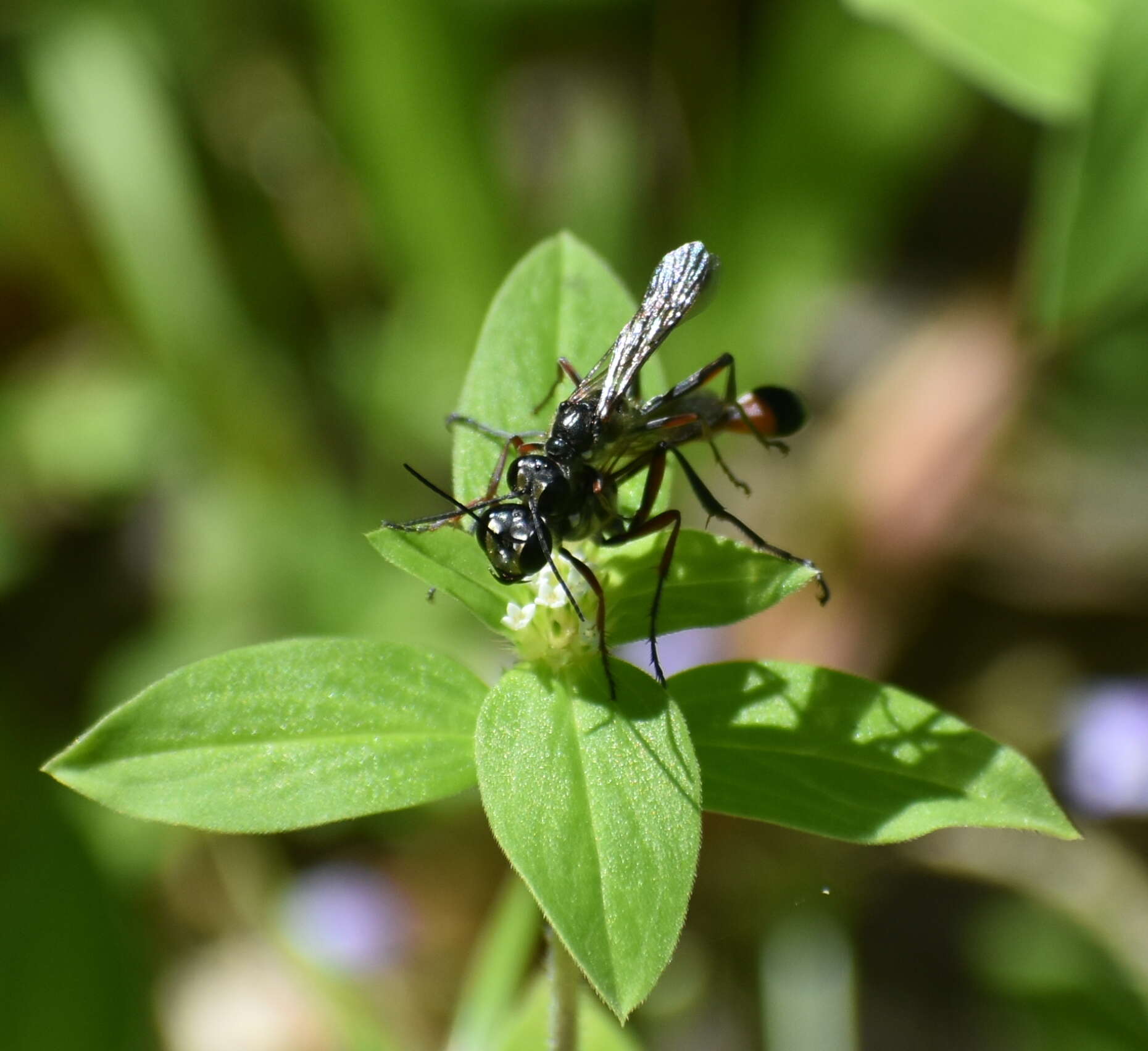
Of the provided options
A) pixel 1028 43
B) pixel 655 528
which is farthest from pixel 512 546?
pixel 1028 43

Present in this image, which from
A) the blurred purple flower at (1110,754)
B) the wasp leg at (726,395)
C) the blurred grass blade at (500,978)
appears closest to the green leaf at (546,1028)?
the blurred grass blade at (500,978)

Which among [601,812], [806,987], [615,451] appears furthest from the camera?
Answer: [806,987]

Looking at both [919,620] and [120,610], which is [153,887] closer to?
[120,610]

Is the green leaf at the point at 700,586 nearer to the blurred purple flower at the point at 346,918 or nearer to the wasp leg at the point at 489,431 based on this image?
the wasp leg at the point at 489,431

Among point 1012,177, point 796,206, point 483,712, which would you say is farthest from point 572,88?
point 483,712

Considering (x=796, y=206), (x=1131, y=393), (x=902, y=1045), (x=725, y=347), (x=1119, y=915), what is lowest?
(x=902, y=1045)

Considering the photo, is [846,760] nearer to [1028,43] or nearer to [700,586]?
[700,586]

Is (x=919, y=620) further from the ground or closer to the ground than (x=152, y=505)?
closer to the ground
